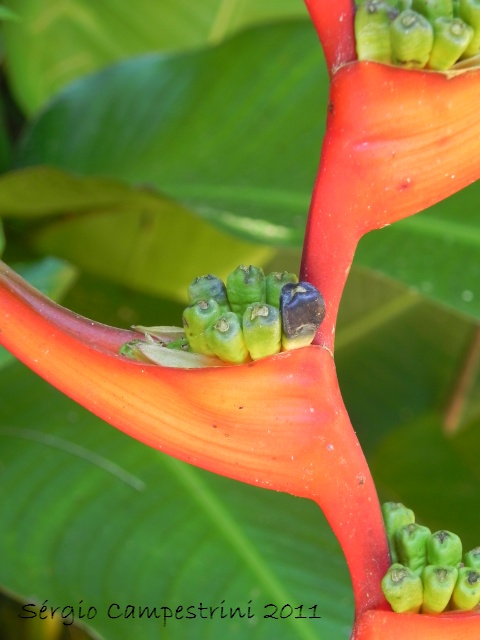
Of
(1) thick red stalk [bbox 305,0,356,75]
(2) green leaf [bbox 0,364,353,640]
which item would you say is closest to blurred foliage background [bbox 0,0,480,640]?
(2) green leaf [bbox 0,364,353,640]

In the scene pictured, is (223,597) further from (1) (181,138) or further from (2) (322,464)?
(1) (181,138)

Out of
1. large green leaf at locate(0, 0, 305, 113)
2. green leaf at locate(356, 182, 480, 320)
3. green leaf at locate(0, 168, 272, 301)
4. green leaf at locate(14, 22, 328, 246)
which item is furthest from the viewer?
large green leaf at locate(0, 0, 305, 113)

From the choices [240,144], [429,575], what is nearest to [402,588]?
[429,575]

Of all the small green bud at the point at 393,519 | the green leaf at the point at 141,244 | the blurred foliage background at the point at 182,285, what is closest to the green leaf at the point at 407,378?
the blurred foliage background at the point at 182,285

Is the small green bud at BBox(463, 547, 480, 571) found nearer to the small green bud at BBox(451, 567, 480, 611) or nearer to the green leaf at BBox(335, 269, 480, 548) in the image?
the small green bud at BBox(451, 567, 480, 611)

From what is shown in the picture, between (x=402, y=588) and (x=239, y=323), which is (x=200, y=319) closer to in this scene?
(x=239, y=323)

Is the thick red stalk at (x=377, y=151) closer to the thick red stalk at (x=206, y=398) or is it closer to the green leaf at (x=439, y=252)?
the thick red stalk at (x=206, y=398)
